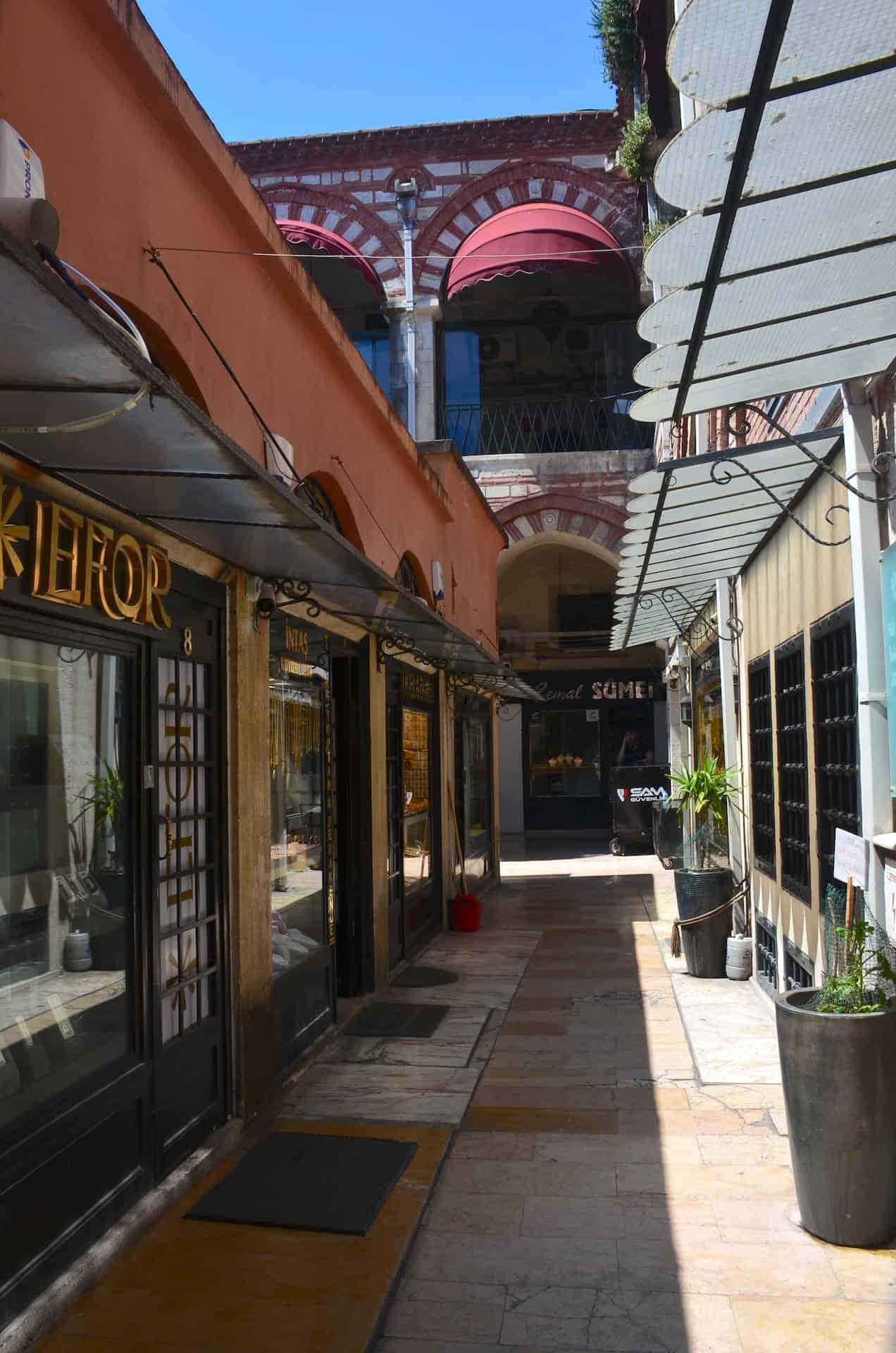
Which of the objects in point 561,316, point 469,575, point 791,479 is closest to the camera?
point 791,479

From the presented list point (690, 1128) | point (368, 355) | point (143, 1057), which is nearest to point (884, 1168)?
point (690, 1128)

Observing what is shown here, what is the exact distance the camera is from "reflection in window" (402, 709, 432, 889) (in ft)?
34.1

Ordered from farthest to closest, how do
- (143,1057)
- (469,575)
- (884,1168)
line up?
(469,575) < (143,1057) < (884,1168)

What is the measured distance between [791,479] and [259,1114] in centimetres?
439

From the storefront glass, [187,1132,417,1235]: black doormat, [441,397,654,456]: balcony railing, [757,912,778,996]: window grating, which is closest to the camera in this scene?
[187,1132,417,1235]: black doormat

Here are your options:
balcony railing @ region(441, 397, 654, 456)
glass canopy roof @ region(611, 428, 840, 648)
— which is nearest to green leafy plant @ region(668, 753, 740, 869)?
glass canopy roof @ region(611, 428, 840, 648)

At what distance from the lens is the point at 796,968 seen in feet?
23.6

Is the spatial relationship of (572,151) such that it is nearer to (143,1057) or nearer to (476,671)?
(476,671)

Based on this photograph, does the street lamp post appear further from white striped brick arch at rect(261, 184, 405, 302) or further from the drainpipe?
the drainpipe

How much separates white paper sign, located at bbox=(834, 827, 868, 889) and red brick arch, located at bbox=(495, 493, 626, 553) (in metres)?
14.8

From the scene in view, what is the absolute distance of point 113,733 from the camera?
179 inches

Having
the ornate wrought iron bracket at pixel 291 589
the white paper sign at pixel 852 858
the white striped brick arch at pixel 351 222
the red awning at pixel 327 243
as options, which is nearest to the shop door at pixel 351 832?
the ornate wrought iron bracket at pixel 291 589

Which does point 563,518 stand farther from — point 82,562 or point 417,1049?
point 82,562

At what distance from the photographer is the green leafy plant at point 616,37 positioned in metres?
16.3
